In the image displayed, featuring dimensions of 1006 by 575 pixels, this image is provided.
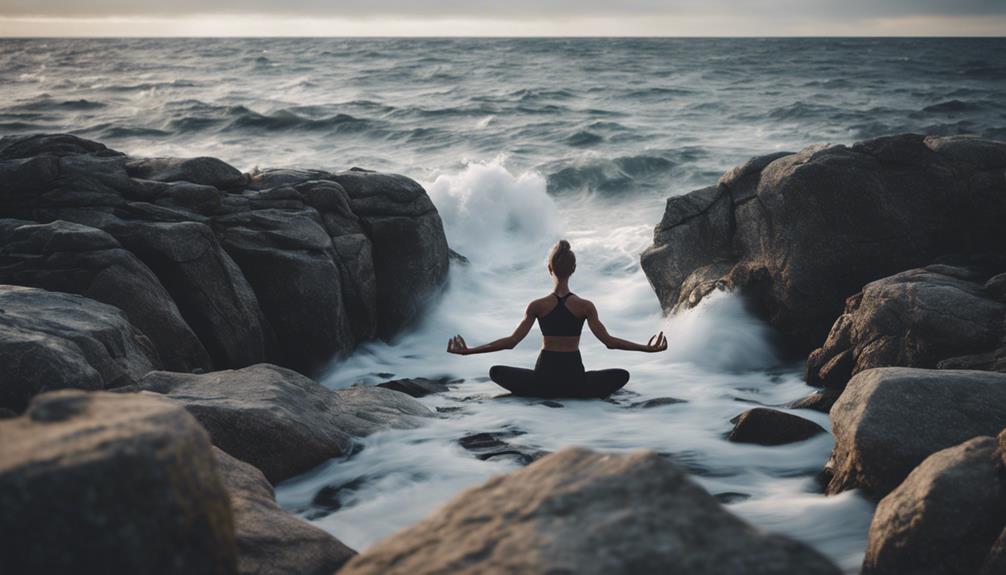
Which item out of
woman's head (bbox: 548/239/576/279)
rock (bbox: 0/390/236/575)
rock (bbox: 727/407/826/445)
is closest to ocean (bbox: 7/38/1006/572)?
rock (bbox: 727/407/826/445)

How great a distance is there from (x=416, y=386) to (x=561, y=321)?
5.39 feet

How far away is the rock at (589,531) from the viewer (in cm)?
215

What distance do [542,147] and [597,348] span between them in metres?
14.8

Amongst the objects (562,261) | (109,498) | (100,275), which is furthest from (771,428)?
(100,275)

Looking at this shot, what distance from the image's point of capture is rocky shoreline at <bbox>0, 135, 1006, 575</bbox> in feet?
7.22

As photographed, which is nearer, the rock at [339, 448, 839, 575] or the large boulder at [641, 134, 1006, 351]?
the rock at [339, 448, 839, 575]

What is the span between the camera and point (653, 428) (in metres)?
6.75

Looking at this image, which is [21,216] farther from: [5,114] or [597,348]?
[5,114]

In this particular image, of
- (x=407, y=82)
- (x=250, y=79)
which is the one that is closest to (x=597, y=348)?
(x=407, y=82)

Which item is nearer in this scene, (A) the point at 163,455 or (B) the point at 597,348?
(A) the point at 163,455

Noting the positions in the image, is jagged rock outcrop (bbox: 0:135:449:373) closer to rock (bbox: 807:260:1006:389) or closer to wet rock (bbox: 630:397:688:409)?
wet rock (bbox: 630:397:688:409)

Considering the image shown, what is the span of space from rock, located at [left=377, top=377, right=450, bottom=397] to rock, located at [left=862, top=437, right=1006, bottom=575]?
4.82 metres

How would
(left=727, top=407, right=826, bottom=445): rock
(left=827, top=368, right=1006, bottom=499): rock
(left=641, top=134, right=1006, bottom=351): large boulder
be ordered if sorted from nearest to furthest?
(left=827, top=368, right=1006, bottom=499): rock → (left=727, top=407, right=826, bottom=445): rock → (left=641, top=134, right=1006, bottom=351): large boulder

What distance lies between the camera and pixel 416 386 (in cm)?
797
